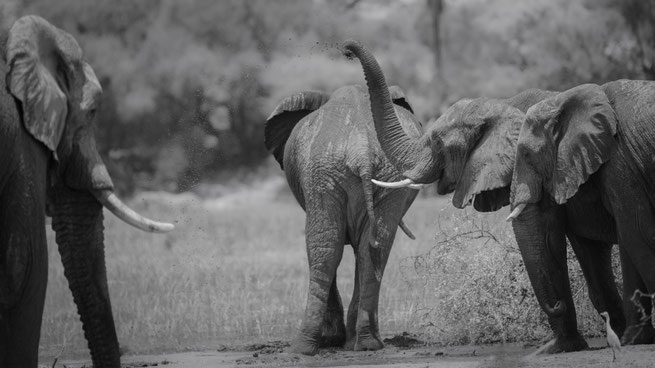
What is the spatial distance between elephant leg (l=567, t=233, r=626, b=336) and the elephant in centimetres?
313

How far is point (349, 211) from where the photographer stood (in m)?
9.07

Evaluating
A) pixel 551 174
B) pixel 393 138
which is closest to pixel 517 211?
pixel 551 174

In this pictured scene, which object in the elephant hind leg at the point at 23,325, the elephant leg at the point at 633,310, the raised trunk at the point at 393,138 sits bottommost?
the elephant hind leg at the point at 23,325

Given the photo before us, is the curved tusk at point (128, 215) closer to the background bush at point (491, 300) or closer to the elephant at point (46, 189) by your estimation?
the elephant at point (46, 189)

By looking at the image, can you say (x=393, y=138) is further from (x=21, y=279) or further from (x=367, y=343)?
(x=21, y=279)

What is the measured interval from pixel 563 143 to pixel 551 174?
18 cm

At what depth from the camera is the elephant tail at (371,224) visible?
8859mm

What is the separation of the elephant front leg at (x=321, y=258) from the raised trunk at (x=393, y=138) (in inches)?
26.3

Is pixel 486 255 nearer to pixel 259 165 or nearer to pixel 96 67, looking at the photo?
pixel 259 165

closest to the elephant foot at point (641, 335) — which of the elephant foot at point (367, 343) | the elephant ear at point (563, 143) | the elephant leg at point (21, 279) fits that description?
the elephant ear at point (563, 143)

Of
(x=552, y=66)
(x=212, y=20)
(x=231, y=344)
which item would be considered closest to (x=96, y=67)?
(x=212, y=20)

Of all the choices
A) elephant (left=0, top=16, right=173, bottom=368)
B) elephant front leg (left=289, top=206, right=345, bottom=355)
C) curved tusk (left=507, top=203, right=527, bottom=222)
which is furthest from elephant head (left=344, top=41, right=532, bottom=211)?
elephant (left=0, top=16, right=173, bottom=368)

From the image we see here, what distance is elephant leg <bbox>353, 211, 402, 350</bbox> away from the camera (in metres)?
8.91

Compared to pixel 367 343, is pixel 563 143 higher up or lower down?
higher up
